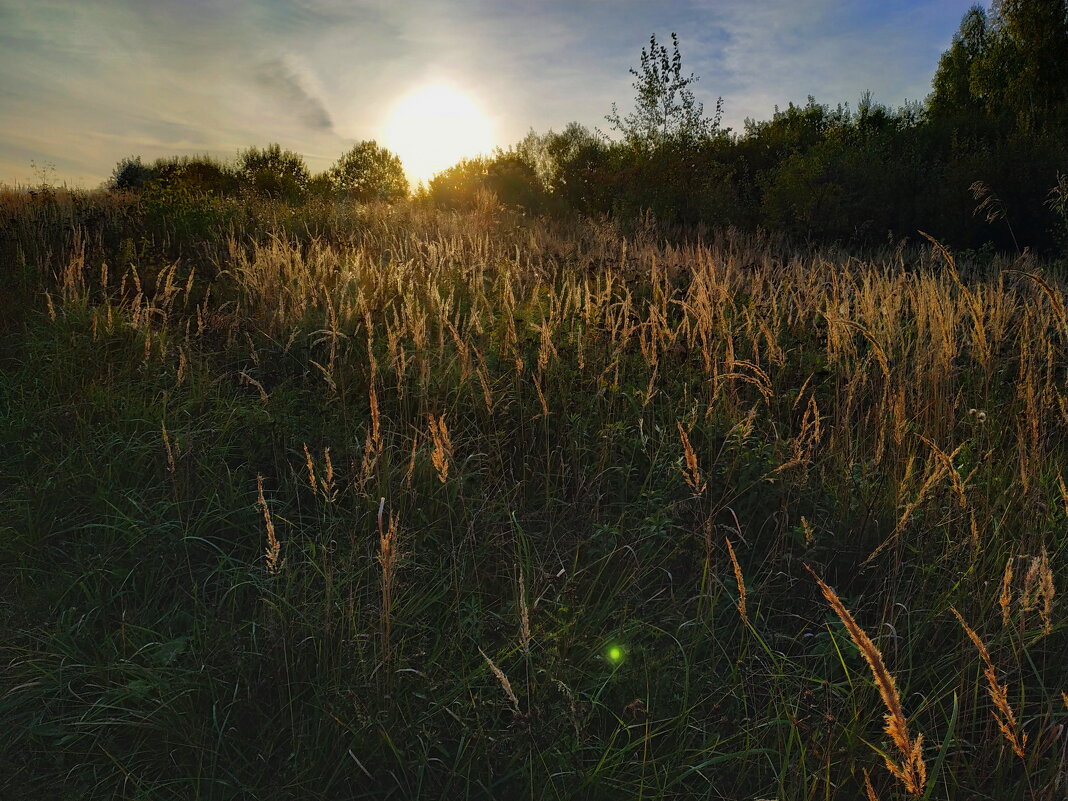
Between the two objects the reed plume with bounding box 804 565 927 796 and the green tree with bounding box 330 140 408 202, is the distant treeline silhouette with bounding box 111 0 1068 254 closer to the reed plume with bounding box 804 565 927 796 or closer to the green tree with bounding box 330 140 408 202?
the green tree with bounding box 330 140 408 202

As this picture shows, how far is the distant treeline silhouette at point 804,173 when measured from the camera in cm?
A: 1216

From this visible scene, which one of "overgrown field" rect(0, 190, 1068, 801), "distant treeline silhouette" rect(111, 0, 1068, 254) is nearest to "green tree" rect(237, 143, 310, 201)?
"distant treeline silhouette" rect(111, 0, 1068, 254)

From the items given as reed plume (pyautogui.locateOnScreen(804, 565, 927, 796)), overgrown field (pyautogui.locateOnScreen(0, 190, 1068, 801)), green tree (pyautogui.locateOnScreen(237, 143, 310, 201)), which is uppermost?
green tree (pyautogui.locateOnScreen(237, 143, 310, 201))

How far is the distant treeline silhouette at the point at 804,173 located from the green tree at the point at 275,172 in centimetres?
8

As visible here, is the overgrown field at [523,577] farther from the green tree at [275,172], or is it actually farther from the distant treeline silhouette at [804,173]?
the green tree at [275,172]

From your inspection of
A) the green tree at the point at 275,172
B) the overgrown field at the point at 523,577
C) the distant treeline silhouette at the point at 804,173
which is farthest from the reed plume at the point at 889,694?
the green tree at the point at 275,172

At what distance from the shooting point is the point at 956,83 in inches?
1560

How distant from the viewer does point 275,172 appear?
2569cm

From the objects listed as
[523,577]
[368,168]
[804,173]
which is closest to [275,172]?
[368,168]

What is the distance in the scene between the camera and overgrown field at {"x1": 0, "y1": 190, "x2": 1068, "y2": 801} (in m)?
1.76

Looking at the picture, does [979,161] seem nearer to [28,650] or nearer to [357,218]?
[357,218]

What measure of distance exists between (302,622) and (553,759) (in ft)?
2.73

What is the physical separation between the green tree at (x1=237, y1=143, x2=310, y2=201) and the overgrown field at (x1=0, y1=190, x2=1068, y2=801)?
20.3 m

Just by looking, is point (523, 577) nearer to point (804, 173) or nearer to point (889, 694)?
point (889, 694)
